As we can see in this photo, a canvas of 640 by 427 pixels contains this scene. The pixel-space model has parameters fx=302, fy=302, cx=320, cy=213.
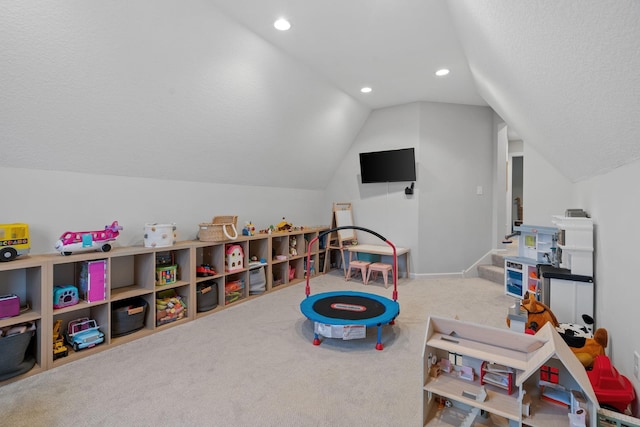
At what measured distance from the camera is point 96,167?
2812mm

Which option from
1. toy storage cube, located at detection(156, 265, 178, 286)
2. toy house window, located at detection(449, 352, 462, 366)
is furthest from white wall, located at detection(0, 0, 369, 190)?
toy house window, located at detection(449, 352, 462, 366)

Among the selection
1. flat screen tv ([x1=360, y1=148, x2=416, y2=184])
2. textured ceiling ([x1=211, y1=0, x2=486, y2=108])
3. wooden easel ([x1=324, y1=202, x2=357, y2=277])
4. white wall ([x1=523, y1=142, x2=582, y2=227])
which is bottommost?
wooden easel ([x1=324, y1=202, x2=357, y2=277])

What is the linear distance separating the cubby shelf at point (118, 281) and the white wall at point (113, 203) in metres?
0.27

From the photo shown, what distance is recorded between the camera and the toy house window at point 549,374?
1410 mm

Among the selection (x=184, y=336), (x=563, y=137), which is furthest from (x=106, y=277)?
(x=563, y=137)

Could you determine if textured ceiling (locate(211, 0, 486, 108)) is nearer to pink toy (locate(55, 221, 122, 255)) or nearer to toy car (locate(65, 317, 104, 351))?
pink toy (locate(55, 221, 122, 255))

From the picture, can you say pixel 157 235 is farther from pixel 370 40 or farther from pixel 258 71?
pixel 370 40

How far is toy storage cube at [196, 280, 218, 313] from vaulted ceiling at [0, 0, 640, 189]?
1.30 metres

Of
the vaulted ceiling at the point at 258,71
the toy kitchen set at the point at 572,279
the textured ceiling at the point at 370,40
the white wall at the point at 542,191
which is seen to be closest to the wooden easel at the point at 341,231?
the vaulted ceiling at the point at 258,71

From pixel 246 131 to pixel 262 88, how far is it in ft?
1.83

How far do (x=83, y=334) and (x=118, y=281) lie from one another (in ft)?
2.01

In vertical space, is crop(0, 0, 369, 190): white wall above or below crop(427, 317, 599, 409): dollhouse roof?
above

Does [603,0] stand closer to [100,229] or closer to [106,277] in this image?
[106,277]

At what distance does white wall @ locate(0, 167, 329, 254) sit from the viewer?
8.03ft
